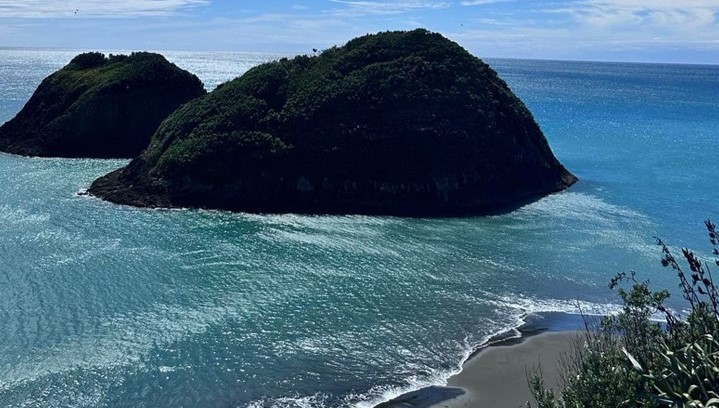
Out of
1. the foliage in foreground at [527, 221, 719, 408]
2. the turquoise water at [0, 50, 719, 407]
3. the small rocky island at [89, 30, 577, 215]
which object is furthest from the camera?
the small rocky island at [89, 30, 577, 215]

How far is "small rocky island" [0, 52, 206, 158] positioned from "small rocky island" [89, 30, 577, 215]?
1964 centimetres

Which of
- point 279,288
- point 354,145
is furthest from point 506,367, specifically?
point 354,145

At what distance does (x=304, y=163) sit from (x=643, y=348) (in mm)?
47305

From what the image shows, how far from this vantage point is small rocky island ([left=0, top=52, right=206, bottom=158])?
88.4m

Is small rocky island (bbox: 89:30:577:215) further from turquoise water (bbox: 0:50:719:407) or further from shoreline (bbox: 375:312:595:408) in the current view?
shoreline (bbox: 375:312:595:408)

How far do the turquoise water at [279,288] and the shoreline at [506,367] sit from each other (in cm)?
88

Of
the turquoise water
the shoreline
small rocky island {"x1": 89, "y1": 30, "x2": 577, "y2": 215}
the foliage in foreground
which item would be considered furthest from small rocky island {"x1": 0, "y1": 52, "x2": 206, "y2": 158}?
the foliage in foreground

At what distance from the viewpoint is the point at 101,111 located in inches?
3548

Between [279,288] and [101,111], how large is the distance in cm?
6165

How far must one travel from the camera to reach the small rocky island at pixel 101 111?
290 feet

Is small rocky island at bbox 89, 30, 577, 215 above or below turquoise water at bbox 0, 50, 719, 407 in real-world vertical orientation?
above

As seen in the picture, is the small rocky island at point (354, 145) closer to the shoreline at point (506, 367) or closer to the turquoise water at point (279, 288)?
the turquoise water at point (279, 288)

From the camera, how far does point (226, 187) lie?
6322cm

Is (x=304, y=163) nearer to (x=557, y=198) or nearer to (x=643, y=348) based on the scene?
(x=557, y=198)
